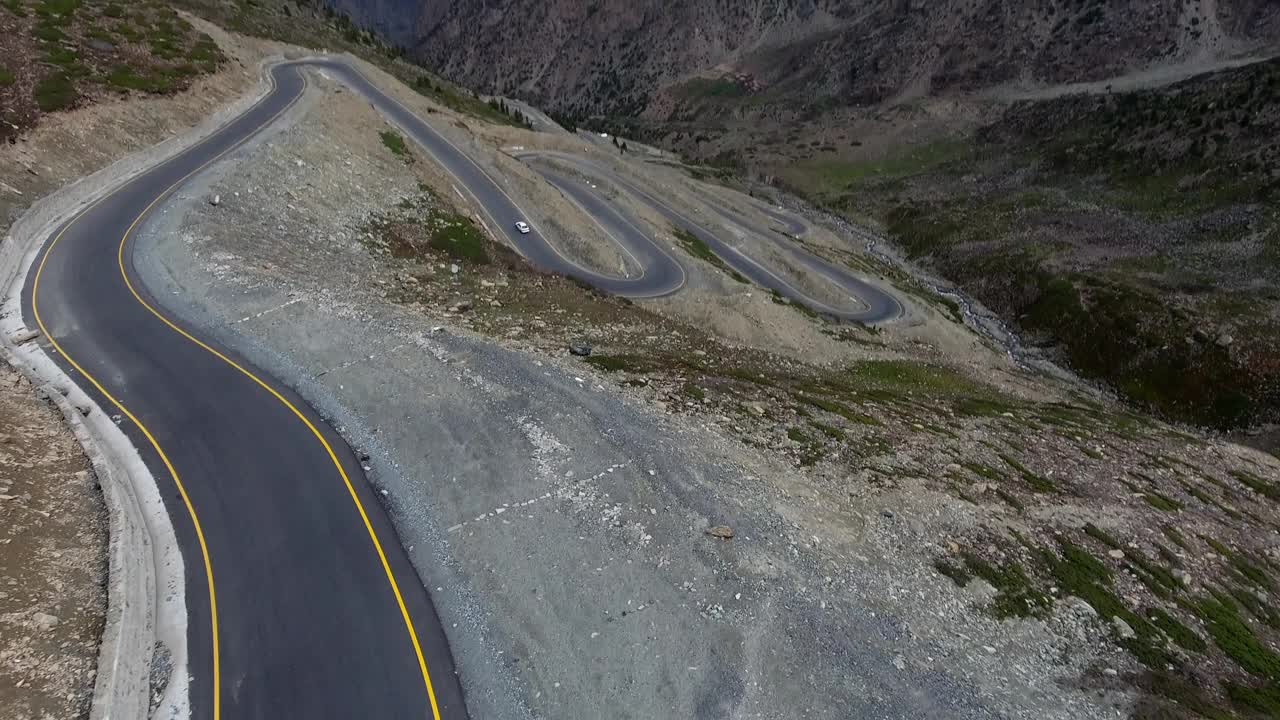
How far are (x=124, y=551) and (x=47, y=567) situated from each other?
1.84 meters

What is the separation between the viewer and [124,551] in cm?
2055

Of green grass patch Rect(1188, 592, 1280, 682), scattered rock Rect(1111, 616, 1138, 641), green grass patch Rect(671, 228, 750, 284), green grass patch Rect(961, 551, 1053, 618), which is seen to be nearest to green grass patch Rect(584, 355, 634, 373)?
green grass patch Rect(961, 551, 1053, 618)

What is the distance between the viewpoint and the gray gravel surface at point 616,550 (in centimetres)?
1884

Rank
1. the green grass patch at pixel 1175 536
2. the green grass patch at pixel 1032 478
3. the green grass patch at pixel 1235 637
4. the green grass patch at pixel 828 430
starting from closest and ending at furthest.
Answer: the green grass patch at pixel 1235 637, the green grass patch at pixel 1175 536, the green grass patch at pixel 828 430, the green grass patch at pixel 1032 478

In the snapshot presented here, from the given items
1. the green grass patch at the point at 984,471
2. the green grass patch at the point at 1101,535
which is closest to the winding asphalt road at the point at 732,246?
the green grass patch at the point at 984,471

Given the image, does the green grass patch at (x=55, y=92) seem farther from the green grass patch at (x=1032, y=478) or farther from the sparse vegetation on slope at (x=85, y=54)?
the green grass patch at (x=1032, y=478)

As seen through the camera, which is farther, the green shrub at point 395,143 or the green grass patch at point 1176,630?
the green shrub at point 395,143

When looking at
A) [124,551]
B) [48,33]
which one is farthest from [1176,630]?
[48,33]

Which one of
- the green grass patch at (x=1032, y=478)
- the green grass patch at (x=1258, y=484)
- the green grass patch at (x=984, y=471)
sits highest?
the green grass patch at (x=1258, y=484)

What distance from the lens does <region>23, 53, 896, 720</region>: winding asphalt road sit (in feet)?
59.0

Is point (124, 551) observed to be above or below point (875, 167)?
below

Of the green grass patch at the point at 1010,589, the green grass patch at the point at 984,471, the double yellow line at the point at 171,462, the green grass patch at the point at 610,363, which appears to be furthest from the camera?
the green grass patch at the point at 610,363

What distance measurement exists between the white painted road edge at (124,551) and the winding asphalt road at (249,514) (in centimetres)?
42

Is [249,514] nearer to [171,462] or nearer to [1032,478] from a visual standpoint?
[171,462]
